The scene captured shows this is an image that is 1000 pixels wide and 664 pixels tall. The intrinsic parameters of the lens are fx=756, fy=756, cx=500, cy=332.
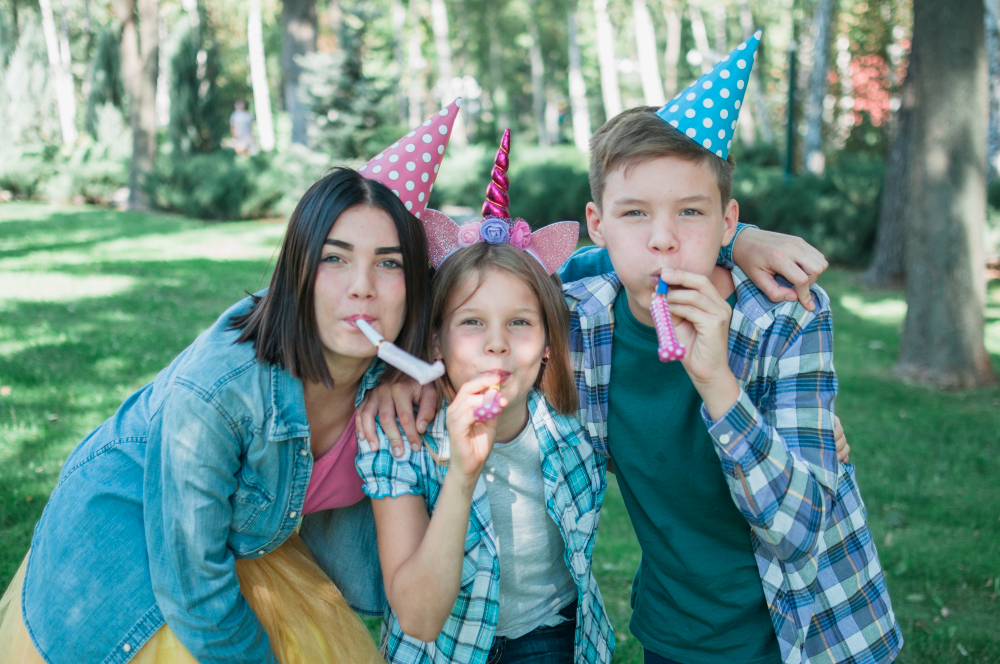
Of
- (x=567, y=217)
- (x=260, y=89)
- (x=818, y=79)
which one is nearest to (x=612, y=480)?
(x=567, y=217)

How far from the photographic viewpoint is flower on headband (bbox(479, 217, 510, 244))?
7.05ft

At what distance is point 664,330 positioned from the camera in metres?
1.72

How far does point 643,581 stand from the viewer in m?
2.33

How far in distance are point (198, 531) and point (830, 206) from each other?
11.6 meters

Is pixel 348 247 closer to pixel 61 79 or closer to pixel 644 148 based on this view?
pixel 644 148

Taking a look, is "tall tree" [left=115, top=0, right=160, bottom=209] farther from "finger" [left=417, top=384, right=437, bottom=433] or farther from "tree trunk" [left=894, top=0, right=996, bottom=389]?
"finger" [left=417, top=384, right=437, bottom=433]

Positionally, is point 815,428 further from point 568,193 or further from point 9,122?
point 9,122

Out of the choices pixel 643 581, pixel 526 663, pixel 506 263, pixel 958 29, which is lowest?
pixel 526 663

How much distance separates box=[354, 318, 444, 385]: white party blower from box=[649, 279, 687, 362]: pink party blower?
0.50 meters

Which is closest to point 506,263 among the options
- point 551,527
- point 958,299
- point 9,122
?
point 551,527

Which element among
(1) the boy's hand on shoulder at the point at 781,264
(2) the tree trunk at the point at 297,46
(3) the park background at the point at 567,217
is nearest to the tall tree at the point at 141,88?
(3) the park background at the point at 567,217

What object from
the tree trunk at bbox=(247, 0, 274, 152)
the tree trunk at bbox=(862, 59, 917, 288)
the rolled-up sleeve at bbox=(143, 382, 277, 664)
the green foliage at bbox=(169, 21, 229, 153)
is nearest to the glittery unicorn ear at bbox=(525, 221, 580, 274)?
the rolled-up sleeve at bbox=(143, 382, 277, 664)

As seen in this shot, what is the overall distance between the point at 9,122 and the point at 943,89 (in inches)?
987

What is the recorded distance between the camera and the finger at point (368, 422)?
6.53ft
